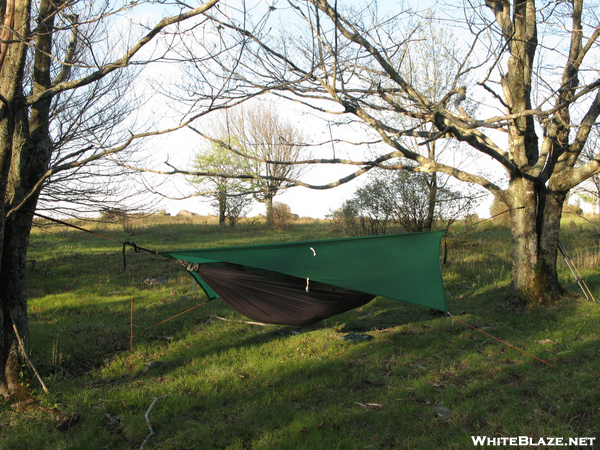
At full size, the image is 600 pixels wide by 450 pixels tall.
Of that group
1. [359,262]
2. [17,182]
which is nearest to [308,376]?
[359,262]

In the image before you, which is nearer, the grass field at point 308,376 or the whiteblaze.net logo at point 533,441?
the whiteblaze.net logo at point 533,441

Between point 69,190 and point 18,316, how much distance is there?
11.4 ft

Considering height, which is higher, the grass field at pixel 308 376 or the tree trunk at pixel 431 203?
the tree trunk at pixel 431 203

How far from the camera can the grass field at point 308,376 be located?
2.71 metres

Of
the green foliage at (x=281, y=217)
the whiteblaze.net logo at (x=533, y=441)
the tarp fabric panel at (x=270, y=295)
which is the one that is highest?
the green foliage at (x=281, y=217)

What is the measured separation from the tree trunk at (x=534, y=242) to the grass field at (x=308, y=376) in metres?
0.25

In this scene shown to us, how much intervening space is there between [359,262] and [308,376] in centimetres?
133

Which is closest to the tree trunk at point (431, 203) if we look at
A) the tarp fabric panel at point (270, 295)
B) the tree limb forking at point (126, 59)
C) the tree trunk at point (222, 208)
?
the tarp fabric panel at point (270, 295)

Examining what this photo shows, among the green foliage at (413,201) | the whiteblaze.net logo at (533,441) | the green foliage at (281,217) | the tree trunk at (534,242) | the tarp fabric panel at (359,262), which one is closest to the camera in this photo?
the whiteblaze.net logo at (533,441)

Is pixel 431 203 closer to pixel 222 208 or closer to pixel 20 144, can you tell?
pixel 20 144

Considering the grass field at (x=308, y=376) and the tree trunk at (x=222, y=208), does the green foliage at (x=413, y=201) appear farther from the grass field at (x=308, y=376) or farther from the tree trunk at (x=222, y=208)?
the tree trunk at (x=222, y=208)

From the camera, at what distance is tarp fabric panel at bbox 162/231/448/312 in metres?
4.13

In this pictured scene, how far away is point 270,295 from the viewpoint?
4.23m

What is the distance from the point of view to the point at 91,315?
18.7 ft
